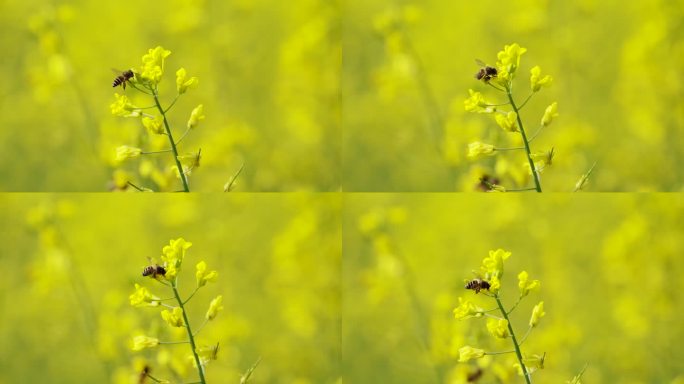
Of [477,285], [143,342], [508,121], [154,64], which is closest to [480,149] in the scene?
[508,121]

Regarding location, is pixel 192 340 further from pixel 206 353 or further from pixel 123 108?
pixel 123 108

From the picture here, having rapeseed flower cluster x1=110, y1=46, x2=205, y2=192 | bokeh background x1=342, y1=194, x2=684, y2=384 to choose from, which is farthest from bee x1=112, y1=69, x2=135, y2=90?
bokeh background x1=342, y1=194, x2=684, y2=384

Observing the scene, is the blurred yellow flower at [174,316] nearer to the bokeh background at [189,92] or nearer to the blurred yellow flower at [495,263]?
the bokeh background at [189,92]

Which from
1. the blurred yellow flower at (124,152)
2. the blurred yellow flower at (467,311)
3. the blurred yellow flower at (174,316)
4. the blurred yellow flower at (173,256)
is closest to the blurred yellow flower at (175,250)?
the blurred yellow flower at (173,256)

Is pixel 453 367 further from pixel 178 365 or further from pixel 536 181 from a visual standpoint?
pixel 178 365

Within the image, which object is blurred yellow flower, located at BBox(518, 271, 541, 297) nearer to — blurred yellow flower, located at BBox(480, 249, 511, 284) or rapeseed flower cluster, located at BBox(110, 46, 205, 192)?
blurred yellow flower, located at BBox(480, 249, 511, 284)

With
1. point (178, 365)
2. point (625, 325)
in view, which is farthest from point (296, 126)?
point (625, 325)
